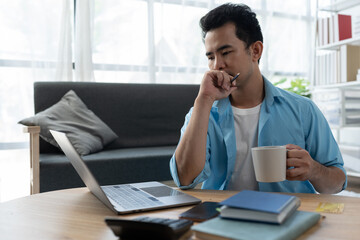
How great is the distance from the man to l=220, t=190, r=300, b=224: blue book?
404mm

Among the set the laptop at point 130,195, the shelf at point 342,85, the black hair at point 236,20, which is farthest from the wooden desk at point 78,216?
the shelf at point 342,85

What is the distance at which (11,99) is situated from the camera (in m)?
3.06

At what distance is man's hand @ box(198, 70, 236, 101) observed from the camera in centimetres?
117

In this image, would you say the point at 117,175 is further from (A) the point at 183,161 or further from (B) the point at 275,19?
(B) the point at 275,19

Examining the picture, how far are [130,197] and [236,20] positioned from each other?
82 centimetres

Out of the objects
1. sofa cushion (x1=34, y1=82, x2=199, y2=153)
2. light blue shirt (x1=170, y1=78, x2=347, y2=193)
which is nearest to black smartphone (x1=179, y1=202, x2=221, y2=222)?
light blue shirt (x1=170, y1=78, x2=347, y2=193)

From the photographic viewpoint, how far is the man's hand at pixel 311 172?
A: 881mm

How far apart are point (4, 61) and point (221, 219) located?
2976 mm

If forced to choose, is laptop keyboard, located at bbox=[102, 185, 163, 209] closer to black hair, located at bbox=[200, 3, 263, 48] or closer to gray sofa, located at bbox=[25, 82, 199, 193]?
black hair, located at bbox=[200, 3, 263, 48]

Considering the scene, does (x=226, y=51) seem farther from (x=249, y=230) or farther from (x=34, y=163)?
(x=34, y=163)

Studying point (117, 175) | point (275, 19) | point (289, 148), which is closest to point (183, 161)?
point (289, 148)

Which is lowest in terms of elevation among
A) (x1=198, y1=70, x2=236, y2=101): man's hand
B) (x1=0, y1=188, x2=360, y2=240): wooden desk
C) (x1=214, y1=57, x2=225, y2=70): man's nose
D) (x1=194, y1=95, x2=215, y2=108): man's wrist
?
(x1=0, y1=188, x2=360, y2=240): wooden desk

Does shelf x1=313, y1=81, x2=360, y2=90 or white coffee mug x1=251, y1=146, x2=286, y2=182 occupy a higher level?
shelf x1=313, y1=81, x2=360, y2=90

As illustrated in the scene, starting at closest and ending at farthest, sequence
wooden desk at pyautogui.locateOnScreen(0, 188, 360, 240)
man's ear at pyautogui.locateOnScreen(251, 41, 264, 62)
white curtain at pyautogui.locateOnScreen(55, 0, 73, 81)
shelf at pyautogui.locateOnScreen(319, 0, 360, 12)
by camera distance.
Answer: wooden desk at pyautogui.locateOnScreen(0, 188, 360, 240), man's ear at pyautogui.locateOnScreen(251, 41, 264, 62), white curtain at pyautogui.locateOnScreen(55, 0, 73, 81), shelf at pyautogui.locateOnScreen(319, 0, 360, 12)
